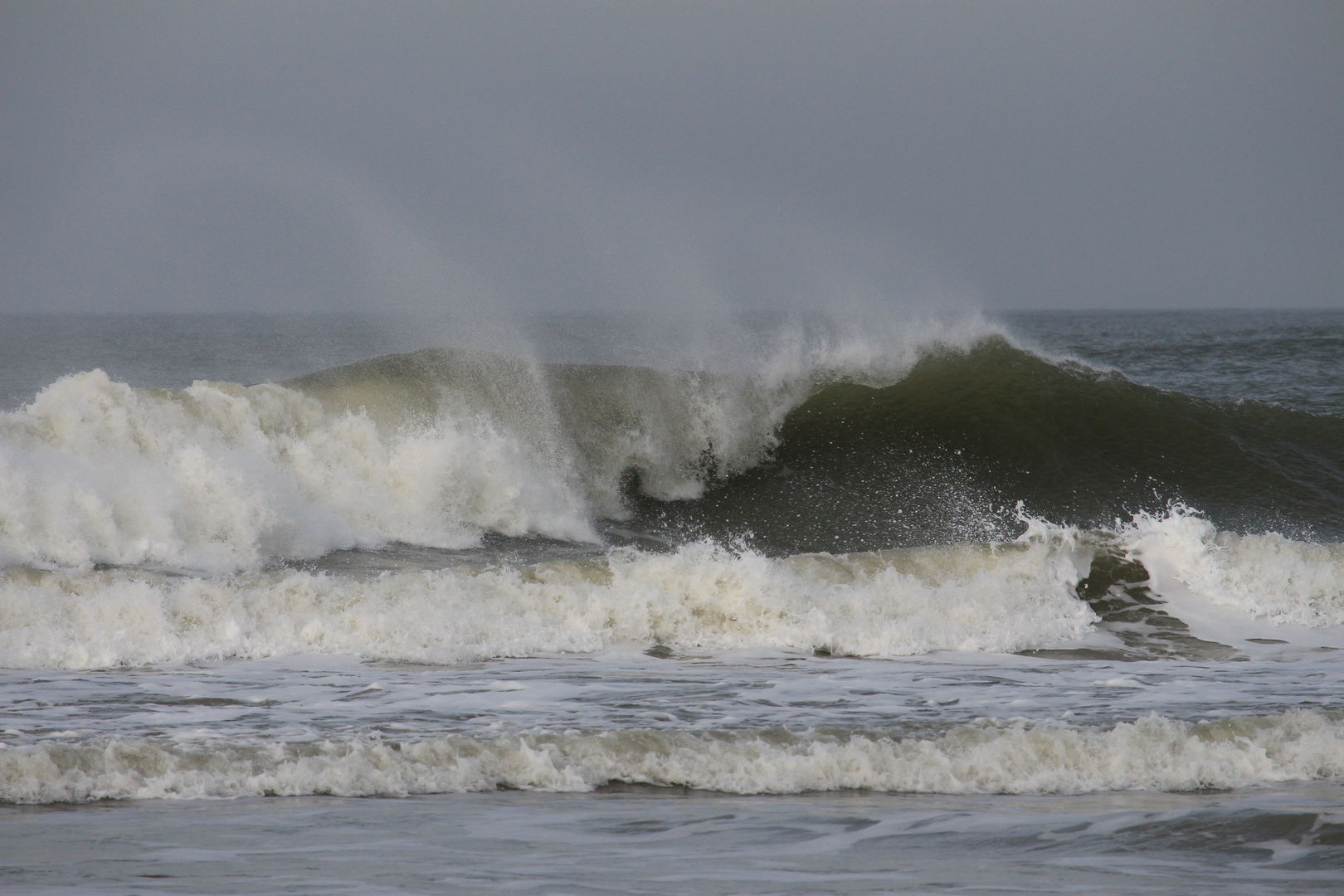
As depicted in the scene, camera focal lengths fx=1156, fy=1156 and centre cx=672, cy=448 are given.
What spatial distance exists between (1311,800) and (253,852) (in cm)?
402

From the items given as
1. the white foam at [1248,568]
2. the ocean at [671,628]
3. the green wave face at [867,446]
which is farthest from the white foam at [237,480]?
the white foam at [1248,568]

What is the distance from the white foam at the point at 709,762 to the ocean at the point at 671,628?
2 centimetres

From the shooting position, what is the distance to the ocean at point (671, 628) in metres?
4.14

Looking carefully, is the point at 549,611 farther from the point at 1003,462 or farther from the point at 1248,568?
the point at 1003,462

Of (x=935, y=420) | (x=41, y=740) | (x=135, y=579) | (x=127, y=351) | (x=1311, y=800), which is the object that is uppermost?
(x=127, y=351)

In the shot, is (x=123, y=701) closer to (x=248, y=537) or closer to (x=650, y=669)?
(x=650, y=669)

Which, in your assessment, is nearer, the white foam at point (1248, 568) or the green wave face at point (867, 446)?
the white foam at point (1248, 568)

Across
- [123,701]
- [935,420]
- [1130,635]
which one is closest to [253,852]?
[123,701]

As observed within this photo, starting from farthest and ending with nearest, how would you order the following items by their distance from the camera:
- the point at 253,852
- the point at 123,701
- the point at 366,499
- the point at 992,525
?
the point at 992,525
the point at 366,499
the point at 123,701
the point at 253,852

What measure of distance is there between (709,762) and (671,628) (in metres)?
2.63

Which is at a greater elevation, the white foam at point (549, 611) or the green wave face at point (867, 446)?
the green wave face at point (867, 446)

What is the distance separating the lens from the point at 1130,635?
25.4 feet

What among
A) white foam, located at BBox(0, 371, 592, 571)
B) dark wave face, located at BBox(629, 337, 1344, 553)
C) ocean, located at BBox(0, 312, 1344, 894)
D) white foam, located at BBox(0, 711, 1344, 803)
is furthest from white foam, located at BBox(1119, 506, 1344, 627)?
white foam, located at BBox(0, 371, 592, 571)

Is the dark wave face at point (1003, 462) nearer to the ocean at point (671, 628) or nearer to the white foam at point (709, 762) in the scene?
the ocean at point (671, 628)
